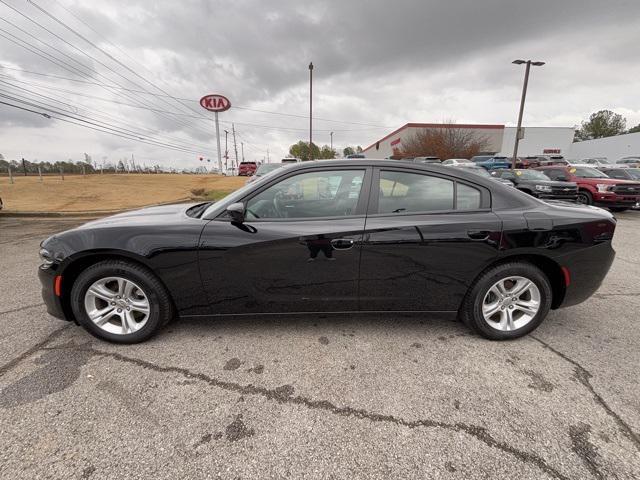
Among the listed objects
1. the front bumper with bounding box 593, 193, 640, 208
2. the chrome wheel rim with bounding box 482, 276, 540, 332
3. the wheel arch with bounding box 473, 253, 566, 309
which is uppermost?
the front bumper with bounding box 593, 193, 640, 208

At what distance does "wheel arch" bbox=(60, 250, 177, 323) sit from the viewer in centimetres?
243

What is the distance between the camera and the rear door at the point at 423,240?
2.44 m

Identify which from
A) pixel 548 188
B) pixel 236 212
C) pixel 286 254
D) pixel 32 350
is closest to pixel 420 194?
pixel 286 254

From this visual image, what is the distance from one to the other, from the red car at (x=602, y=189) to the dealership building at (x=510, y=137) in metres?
34.9

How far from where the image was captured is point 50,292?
2.48 meters

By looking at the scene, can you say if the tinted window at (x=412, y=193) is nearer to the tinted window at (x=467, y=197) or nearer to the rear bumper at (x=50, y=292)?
the tinted window at (x=467, y=197)

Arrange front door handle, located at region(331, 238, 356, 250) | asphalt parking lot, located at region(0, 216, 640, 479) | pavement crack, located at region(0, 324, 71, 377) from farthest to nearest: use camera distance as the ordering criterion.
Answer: front door handle, located at region(331, 238, 356, 250) → pavement crack, located at region(0, 324, 71, 377) → asphalt parking lot, located at region(0, 216, 640, 479)

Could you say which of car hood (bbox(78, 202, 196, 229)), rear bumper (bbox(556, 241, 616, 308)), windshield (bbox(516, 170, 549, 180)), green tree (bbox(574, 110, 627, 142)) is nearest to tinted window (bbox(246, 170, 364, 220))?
car hood (bbox(78, 202, 196, 229))

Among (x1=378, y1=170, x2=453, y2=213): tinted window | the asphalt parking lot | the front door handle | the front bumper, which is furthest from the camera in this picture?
the front bumper

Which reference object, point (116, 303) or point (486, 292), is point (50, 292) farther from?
point (486, 292)

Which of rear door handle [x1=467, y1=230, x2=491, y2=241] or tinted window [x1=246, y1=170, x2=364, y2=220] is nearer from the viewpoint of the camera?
rear door handle [x1=467, y1=230, x2=491, y2=241]

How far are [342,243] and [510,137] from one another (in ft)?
188

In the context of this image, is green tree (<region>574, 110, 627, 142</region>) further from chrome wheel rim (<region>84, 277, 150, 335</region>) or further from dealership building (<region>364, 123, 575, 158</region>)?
chrome wheel rim (<region>84, 277, 150, 335</region>)

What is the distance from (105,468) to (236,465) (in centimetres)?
66
